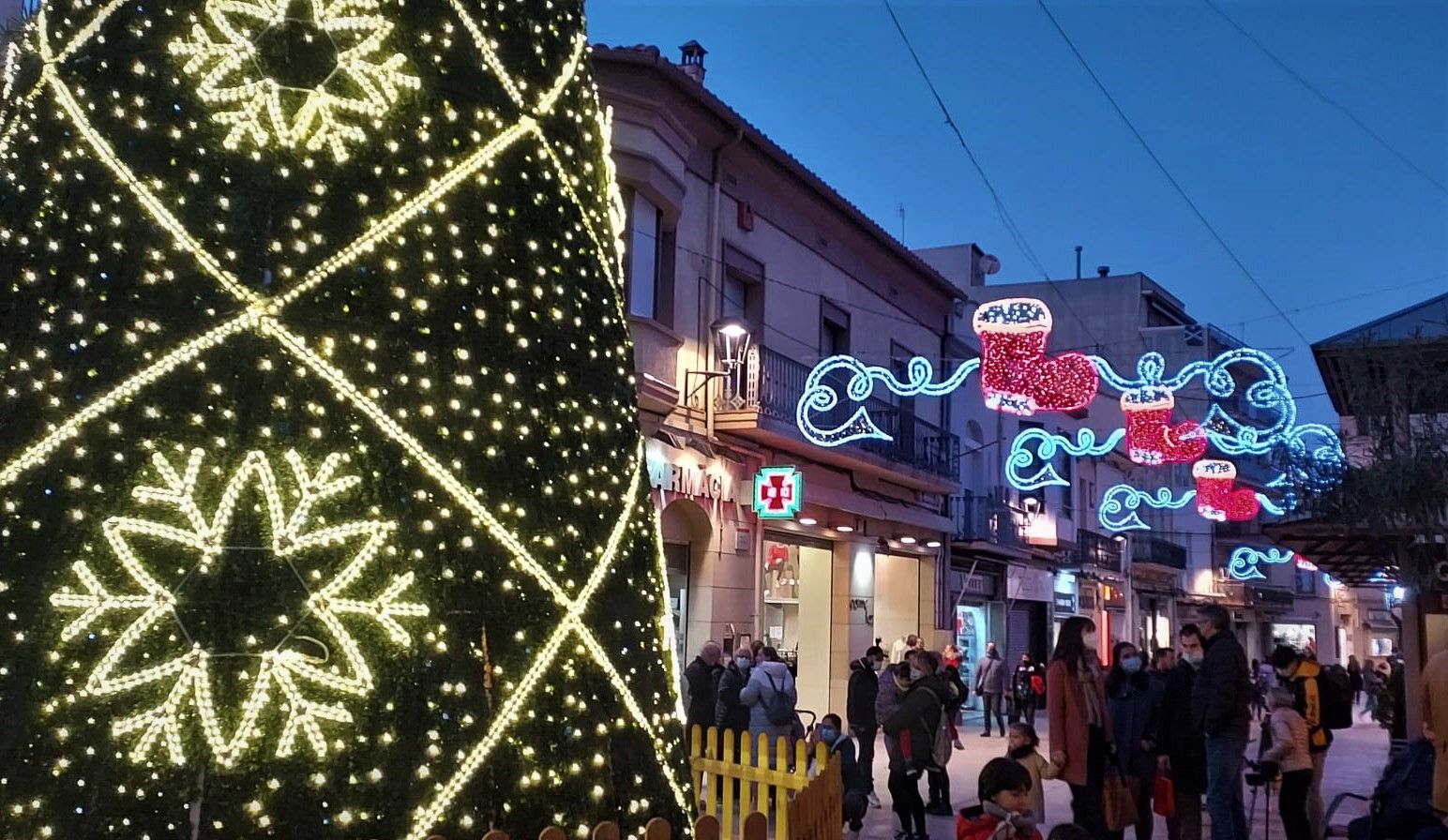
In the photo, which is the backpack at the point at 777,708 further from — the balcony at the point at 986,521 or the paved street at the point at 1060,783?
the balcony at the point at 986,521

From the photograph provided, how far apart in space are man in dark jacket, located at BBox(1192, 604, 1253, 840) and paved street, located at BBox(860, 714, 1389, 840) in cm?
202

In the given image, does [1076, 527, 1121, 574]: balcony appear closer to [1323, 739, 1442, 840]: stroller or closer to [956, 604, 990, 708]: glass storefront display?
[956, 604, 990, 708]: glass storefront display

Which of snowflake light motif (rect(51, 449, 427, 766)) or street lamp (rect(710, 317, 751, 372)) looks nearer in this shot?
snowflake light motif (rect(51, 449, 427, 766))

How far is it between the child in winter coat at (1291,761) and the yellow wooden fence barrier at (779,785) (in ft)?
11.9

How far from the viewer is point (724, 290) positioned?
1594 cm

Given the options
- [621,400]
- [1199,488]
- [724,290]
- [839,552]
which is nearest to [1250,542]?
[1199,488]

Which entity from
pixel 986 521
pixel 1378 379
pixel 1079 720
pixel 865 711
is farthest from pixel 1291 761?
pixel 986 521

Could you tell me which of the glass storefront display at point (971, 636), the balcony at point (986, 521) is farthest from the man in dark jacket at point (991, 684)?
the balcony at point (986, 521)

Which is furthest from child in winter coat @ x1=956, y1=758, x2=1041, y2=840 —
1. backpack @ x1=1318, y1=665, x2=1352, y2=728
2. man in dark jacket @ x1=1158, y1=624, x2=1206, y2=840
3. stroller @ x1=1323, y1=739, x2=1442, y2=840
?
backpack @ x1=1318, y1=665, x2=1352, y2=728

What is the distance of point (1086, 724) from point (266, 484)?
5926 millimetres

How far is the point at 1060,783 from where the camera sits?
1334 centimetres

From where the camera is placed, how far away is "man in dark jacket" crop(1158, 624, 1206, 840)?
8.39 metres

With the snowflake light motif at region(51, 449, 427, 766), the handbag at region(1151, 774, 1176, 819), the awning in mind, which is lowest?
the handbag at region(1151, 774, 1176, 819)

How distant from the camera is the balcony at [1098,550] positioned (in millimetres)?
32812
